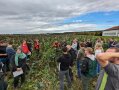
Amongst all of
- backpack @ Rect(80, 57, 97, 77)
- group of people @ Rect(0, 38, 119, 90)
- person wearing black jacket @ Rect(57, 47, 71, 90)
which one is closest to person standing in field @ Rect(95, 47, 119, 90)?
group of people @ Rect(0, 38, 119, 90)

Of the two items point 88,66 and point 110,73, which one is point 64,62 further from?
point 110,73

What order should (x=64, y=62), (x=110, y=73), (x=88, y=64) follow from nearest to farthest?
1. (x=110, y=73)
2. (x=88, y=64)
3. (x=64, y=62)

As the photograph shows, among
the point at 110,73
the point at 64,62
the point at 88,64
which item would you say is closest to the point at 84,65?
the point at 88,64

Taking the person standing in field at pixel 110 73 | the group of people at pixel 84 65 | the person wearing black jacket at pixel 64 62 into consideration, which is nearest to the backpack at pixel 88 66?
the group of people at pixel 84 65

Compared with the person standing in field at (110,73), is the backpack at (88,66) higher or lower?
lower

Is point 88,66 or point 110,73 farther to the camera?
point 88,66

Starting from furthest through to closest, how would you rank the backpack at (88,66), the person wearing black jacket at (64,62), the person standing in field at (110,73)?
the person wearing black jacket at (64,62) → the backpack at (88,66) → the person standing in field at (110,73)

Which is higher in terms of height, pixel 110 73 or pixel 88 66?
pixel 110 73

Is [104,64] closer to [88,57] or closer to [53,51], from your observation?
[88,57]

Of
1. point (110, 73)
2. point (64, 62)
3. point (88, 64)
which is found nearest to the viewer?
point (110, 73)

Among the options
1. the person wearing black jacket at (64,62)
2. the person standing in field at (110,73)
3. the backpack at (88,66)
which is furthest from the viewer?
the person wearing black jacket at (64,62)

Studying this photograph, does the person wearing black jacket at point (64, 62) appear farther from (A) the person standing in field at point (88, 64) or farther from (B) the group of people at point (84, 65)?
(A) the person standing in field at point (88, 64)

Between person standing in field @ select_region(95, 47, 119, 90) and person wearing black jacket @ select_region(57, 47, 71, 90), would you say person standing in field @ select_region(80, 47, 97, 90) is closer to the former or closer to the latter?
person wearing black jacket @ select_region(57, 47, 71, 90)

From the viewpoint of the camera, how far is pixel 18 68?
8438 mm
